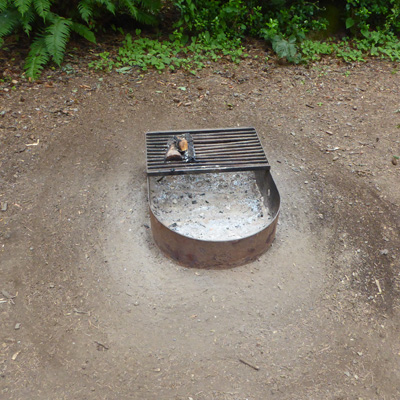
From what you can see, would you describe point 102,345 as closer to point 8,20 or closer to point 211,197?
point 211,197

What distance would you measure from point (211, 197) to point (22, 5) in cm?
348

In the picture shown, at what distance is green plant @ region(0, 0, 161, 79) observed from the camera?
17.4 ft

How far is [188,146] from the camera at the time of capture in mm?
3889

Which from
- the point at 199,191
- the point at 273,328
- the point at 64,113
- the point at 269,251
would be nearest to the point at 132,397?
the point at 273,328

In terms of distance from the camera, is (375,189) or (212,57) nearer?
(375,189)

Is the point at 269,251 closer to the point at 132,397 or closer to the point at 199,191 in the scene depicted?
the point at 199,191

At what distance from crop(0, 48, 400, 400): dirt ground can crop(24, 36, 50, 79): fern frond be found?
17cm

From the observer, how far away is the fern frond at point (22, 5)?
5.01 metres

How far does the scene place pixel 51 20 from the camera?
5590 mm

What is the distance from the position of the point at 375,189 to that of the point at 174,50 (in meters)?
3.79

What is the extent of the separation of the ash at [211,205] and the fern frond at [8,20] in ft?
9.91

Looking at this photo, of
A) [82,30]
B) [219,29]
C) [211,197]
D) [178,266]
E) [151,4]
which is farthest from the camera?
[219,29]

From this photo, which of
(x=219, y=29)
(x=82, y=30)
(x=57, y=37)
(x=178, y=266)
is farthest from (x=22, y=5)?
(x=178, y=266)

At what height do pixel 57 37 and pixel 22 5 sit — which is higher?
pixel 22 5
